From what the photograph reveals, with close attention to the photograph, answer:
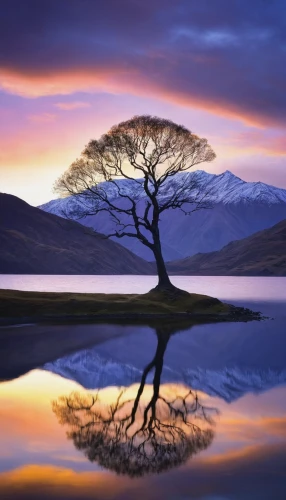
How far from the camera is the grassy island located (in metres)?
57.5

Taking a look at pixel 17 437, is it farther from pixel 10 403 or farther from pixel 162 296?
pixel 162 296

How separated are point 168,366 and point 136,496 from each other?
749 inches

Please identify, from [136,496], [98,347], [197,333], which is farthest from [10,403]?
[197,333]

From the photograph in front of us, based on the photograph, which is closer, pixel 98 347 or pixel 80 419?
pixel 80 419

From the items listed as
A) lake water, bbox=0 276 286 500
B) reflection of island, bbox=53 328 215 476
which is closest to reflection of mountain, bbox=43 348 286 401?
lake water, bbox=0 276 286 500

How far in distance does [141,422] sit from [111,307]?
44.9m

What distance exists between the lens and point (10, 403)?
69.2ft

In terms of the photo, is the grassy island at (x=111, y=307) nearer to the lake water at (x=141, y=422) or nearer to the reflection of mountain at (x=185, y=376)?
the lake water at (x=141, y=422)

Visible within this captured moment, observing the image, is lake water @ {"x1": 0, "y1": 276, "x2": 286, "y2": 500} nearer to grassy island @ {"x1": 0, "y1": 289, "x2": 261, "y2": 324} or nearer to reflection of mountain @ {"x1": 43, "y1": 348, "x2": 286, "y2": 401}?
reflection of mountain @ {"x1": 43, "y1": 348, "x2": 286, "y2": 401}

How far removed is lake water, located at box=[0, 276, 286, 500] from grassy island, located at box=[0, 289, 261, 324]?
63.9 ft

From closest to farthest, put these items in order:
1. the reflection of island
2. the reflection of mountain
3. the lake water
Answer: the lake water → the reflection of island → the reflection of mountain

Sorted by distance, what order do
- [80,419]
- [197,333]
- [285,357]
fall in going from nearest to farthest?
[80,419]
[285,357]
[197,333]

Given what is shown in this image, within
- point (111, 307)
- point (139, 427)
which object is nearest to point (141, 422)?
point (139, 427)

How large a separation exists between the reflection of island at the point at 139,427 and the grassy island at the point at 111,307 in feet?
110
